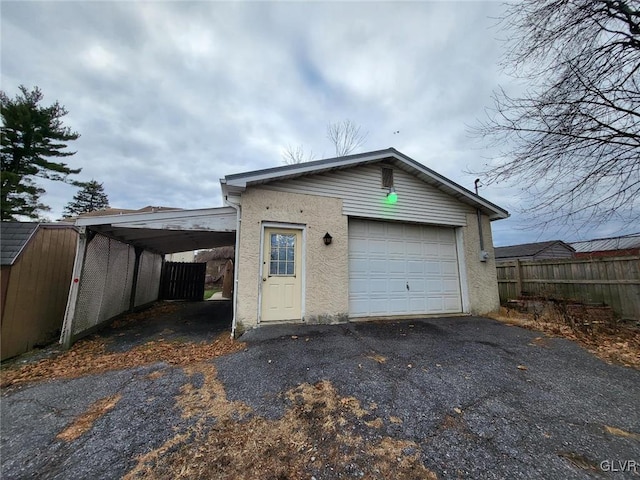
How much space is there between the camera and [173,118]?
984 cm

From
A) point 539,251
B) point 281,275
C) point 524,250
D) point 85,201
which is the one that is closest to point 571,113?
point 281,275

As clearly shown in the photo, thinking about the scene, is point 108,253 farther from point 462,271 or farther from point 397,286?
point 462,271

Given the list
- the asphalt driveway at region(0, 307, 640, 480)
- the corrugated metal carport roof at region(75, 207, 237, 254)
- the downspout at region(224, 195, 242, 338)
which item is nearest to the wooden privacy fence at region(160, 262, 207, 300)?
the corrugated metal carport roof at region(75, 207, 237, 254)

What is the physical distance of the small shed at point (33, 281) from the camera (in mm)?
4027

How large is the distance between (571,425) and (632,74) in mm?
5992

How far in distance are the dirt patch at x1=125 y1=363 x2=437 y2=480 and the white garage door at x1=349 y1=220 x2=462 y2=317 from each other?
11.5ft

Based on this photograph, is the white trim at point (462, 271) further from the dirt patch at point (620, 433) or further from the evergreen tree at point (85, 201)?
the evergreen tree at point (85, 201)

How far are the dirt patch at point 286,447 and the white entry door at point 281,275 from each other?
254 cm

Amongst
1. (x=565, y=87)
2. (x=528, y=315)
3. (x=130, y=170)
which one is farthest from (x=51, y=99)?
(x=528, y=315)

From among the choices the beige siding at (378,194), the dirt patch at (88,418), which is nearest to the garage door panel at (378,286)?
the beige siding at (378,194)

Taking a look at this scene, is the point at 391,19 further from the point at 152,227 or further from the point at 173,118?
the point at 173,118

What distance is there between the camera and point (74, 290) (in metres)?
4.58

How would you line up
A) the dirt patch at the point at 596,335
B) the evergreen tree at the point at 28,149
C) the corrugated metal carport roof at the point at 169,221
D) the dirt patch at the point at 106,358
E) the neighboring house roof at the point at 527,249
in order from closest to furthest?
1. the dirt patch at the point at 106,358
2. the dirt patch at the point at 596,335
3. the corrugated metal carport roof at the point at 169,221
4. the evergreen tree at the point at 28,149
5. the neighboring house roof at the point at 527,249

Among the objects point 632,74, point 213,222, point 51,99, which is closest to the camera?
point 632,74
